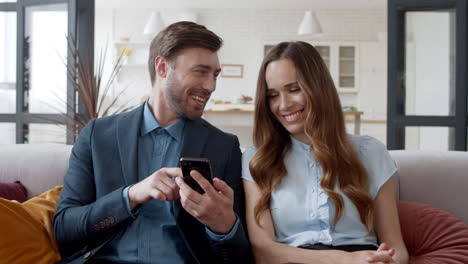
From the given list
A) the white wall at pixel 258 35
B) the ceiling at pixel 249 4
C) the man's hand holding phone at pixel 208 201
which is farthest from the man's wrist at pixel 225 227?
the white wall at pixel 258 35

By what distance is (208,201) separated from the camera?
1.34 metres

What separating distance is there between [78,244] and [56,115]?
276cm

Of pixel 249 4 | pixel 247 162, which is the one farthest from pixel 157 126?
pixel 249 4

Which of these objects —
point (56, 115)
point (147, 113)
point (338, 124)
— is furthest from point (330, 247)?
point (56, 115)

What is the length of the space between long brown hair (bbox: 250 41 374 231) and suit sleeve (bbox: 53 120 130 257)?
47 centimetres

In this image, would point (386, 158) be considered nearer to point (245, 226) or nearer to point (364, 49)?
point (245, 226)

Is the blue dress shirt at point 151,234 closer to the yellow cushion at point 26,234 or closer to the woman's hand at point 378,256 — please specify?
the yellow cushion at point 26,234

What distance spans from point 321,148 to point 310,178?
112mm

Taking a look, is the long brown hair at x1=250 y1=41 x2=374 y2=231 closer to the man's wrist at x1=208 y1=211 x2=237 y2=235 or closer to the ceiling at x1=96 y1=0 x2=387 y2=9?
the man's wrist at x1=208 y1=211 x2=237 y2=235

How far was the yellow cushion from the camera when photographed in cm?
145

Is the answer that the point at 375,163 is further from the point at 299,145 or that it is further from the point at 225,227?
the point at 225,227

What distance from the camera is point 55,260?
1.56 metres

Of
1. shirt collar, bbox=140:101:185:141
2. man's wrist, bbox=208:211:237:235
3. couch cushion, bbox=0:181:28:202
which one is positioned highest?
shirt collar, bbox=140:101:185:141

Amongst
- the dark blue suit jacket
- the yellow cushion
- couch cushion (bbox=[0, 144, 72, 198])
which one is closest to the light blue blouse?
the dark blue suit jacket
